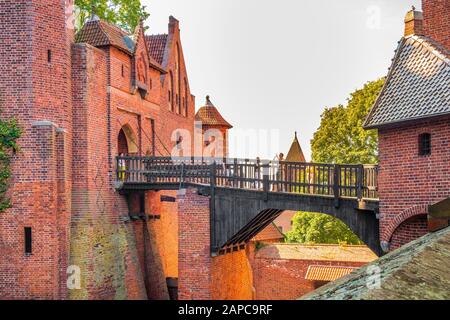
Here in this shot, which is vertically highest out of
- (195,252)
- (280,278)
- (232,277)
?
(195,252)

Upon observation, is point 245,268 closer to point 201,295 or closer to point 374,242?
point 201,295

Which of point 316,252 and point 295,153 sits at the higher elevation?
point 295,153

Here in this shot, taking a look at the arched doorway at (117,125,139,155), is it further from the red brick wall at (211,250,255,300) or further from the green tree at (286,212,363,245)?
the green tree at (286,212,363,245)

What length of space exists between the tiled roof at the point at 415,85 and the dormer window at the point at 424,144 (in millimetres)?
580

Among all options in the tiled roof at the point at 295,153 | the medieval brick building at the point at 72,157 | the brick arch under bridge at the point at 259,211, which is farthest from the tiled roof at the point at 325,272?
the tiled roof at the point at 295,153

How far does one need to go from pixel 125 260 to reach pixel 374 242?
10.2 m

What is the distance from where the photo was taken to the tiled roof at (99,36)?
72.9ft

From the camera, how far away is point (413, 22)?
51.7ft

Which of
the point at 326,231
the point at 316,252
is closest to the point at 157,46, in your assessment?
the point at 316,252

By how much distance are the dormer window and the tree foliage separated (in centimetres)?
1895

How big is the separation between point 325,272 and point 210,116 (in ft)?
55.5

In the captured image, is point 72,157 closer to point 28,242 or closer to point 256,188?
point 28,242

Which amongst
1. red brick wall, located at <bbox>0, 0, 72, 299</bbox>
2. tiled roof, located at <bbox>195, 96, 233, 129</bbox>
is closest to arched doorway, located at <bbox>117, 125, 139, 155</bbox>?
red brick wall, located at <bbox>0, 0, 72, 299</bbox>
